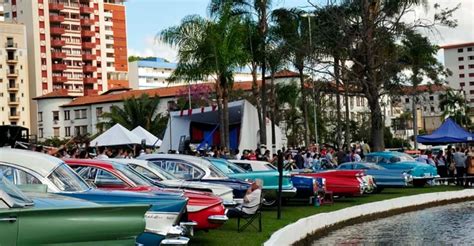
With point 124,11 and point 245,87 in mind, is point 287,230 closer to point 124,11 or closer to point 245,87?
point 245,87

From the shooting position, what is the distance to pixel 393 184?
2903 cm

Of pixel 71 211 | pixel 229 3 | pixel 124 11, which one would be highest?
pixel 124 11

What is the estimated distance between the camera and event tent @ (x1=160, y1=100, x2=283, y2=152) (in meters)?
39.8

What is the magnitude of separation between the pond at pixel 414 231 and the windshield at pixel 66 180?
800 centimetres

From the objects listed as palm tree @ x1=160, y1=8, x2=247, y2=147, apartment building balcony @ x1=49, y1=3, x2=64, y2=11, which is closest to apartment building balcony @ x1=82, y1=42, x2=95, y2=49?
apartment building balcony @ x1=49, y1=3, x2=64, y2=11

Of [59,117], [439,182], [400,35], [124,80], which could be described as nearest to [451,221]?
[439,182]

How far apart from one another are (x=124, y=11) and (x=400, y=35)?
3897 inches

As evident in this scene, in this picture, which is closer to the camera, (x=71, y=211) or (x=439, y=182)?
(x=71, y=211)

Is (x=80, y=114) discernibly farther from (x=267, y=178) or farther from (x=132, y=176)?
(x=132, y=176)

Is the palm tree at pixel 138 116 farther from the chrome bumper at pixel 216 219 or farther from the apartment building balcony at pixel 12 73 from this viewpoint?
the chrome bumper at pixel 216 219

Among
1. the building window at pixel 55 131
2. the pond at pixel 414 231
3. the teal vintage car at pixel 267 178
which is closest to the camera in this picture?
the pond at pixel 414 231

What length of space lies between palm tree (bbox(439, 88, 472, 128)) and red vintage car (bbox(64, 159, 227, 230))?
97.5m

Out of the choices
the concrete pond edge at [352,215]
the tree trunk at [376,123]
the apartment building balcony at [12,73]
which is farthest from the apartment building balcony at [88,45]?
the concrete pond edge at [352,215]

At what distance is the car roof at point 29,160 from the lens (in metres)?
9.57
